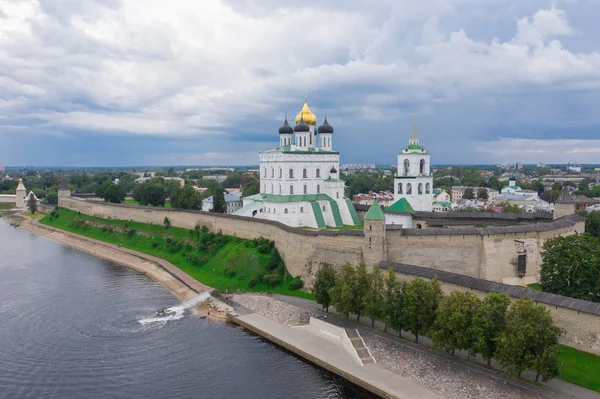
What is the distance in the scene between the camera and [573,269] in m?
21.3

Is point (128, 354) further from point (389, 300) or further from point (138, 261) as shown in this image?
point (138, 261)

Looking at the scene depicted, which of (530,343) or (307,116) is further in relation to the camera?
(307,116)

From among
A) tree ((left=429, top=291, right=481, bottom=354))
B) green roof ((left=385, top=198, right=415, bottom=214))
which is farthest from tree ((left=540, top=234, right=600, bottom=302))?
green roof ((left=385, top=198, right=415, bottom=214))

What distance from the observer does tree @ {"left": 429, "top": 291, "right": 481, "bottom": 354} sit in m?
18.0

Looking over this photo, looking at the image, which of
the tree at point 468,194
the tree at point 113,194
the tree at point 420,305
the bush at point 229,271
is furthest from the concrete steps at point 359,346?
the tree at point 468,194

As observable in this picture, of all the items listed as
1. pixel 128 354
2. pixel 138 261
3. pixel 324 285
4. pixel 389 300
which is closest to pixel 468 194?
pixel 138 261

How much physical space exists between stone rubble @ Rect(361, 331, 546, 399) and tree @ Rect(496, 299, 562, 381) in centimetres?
77

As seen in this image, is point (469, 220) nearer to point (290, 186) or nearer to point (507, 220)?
point (507, 220)

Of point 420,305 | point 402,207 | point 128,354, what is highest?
point 402,207

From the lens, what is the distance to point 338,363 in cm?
1983

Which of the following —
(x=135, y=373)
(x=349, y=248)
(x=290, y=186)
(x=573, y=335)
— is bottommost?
(x=135, y=373)

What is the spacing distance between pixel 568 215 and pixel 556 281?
10.5m

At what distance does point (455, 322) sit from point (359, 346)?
14.0 feet

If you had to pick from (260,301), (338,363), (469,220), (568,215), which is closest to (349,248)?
(260,301)
